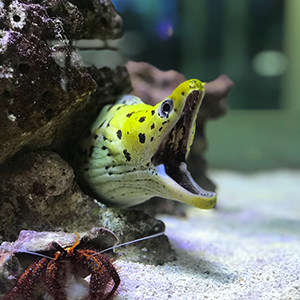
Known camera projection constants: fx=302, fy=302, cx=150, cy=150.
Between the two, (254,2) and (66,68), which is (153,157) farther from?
(254,2)

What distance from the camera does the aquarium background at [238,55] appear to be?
2.50m

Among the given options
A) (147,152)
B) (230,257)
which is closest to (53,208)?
(147,152)

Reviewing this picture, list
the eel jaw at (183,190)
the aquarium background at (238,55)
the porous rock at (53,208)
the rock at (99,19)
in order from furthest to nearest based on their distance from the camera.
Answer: the aquarium background at (238,55) < the rock at (99,19) < the porous rock at (53,208) < the eel jaw at (183,190)

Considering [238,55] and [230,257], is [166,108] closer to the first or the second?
[230,257]

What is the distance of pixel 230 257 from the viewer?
2049mm

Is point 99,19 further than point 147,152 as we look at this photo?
Yes

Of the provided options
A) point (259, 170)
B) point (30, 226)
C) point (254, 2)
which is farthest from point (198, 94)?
point (259, 170)

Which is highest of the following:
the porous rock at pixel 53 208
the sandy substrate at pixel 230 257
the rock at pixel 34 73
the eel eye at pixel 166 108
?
the rock at pixel 34 73

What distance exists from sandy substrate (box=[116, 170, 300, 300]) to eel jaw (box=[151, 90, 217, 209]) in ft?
1.33

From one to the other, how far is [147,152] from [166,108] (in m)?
0.25

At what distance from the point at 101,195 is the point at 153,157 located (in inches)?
22.2

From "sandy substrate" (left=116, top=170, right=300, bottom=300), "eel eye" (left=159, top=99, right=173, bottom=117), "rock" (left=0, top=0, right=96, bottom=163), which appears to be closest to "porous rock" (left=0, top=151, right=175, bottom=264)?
"rock" (left=0, top=0, right=96, bottom=163)

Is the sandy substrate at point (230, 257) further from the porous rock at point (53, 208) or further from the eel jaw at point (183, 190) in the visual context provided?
the eel jaw at point (183, 190)

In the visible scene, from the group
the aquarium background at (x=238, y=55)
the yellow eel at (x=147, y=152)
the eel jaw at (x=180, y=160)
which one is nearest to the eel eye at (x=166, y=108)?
the yellow eel at (x=147, y=152)
